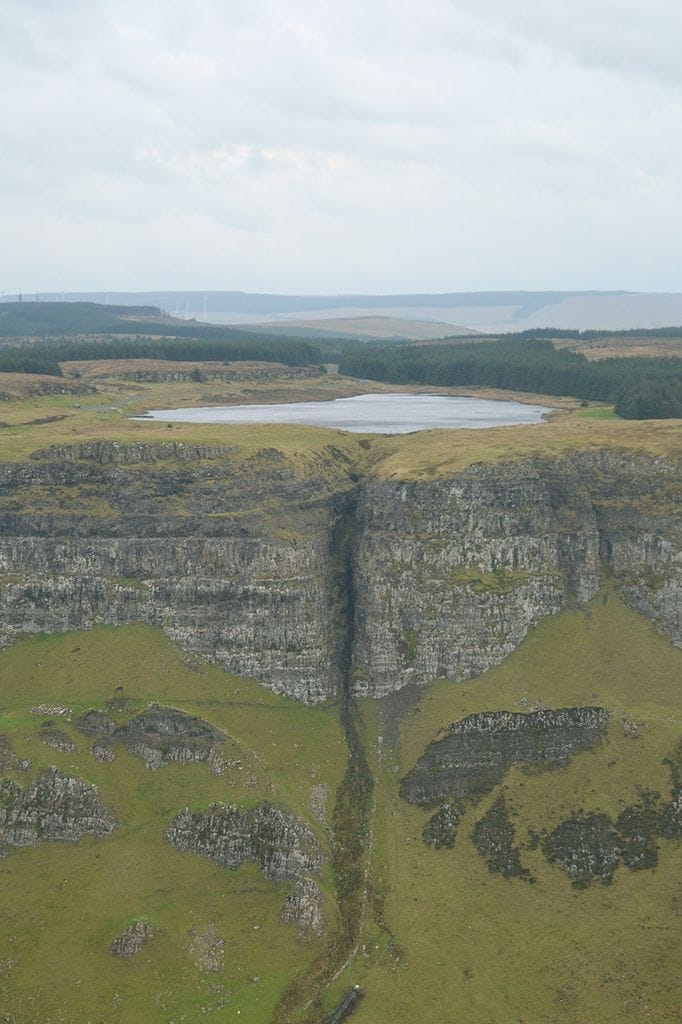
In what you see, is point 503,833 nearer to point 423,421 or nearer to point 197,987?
point 197,987

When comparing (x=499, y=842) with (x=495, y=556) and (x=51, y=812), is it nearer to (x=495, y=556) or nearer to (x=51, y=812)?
(x=495, y=556)

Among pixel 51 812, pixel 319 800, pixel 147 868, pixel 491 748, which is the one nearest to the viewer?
pixel 147 868

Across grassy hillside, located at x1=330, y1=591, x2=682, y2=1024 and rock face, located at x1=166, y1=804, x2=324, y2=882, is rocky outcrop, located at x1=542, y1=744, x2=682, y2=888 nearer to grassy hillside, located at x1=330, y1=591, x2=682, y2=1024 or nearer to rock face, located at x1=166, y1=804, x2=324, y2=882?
grassy hillside, located at x1=330, y1=591, x2=682, y2=1024

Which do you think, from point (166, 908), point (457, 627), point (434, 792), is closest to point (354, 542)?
point (457, 627)

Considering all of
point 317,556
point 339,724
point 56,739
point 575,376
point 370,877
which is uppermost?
point 575,376

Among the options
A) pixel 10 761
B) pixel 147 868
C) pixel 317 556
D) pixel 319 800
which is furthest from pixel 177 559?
pixel 147 868

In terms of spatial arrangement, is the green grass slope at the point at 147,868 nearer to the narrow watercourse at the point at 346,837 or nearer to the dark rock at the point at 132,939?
the dark rock at the point at 132,939
